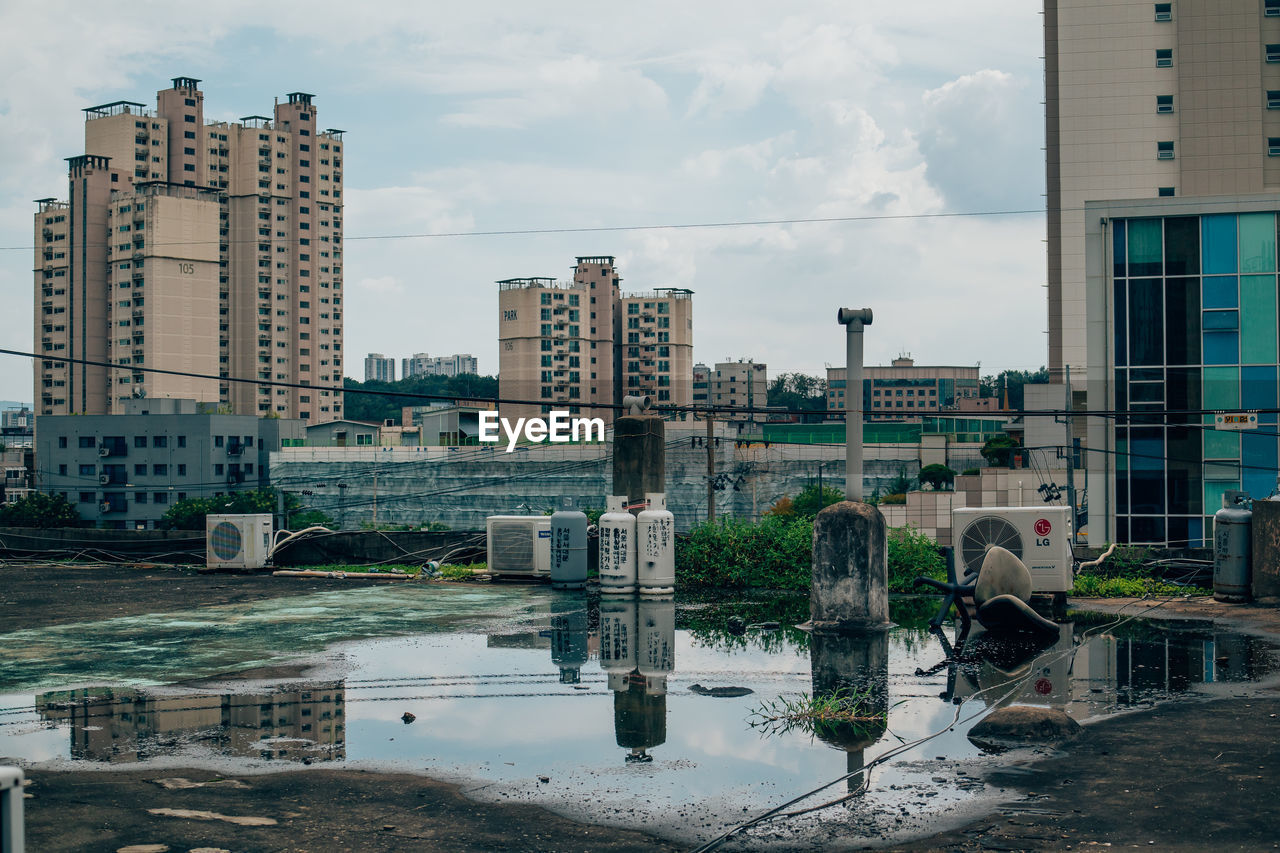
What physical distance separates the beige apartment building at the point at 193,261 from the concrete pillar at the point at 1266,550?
439ft

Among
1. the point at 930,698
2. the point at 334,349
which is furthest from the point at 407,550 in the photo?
the point at 334,349

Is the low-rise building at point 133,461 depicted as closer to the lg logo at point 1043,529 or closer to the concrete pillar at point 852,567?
the lg logo at point 1043,529

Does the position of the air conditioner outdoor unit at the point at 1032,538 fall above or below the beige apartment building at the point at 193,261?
below

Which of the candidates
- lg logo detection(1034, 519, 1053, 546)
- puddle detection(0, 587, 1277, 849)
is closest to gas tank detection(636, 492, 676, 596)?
puddle detection(0, 587, 1277, 849)

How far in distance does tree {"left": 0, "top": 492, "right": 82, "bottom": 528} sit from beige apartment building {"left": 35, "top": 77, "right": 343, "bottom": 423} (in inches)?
1156

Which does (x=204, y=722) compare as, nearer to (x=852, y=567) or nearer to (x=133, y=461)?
(x=852, y=567)

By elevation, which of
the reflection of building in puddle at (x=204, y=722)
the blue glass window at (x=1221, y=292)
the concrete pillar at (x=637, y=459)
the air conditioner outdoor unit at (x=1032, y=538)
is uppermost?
the blue glass window at (x=1221, y=292)

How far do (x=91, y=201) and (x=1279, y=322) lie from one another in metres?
157

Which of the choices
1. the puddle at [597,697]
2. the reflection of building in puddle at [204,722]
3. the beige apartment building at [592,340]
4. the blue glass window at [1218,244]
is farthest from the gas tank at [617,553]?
the beige apartment building at [592,340]

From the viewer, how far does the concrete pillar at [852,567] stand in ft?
53.7

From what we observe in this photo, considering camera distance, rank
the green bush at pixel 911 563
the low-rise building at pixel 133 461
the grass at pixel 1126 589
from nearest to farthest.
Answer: the grass at pixel 1126 589 → the green bush at pixel 911 563 → the low-rise building at pixel 133 461

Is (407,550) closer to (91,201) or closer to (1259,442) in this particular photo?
(1259,442)

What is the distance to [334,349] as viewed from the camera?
185500 millimetres

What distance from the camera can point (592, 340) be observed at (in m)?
188
